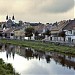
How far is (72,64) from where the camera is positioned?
32062 mm

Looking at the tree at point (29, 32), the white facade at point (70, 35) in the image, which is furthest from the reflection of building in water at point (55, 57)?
the tree at point (29, 32)

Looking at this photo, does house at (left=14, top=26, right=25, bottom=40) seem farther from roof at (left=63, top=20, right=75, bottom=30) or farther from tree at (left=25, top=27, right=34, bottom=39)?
roof at (left=63, top=20, right=75, bottom=30)

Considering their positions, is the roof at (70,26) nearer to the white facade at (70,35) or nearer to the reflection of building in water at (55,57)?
the white facade at (70,35)

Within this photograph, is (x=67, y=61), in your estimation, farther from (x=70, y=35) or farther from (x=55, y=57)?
(x=70, y=35)

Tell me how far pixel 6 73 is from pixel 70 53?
2220 cm

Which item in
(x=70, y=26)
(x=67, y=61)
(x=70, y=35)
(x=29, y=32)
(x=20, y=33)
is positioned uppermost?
(x=70, y=26)

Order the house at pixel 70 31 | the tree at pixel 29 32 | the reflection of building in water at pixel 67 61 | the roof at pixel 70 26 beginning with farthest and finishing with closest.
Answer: the tree at pixel 29 32 → the roof at pixel 70 26 → the house at pixel 70 31 → the reflection of building in water at pixel 67 61

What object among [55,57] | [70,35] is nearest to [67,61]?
[55,57]

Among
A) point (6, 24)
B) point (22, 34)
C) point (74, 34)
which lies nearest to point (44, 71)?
point (74, 34)

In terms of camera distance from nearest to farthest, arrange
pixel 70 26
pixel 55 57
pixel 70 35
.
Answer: pixel 55 57 < pixel 70 35 < pixel 70 26

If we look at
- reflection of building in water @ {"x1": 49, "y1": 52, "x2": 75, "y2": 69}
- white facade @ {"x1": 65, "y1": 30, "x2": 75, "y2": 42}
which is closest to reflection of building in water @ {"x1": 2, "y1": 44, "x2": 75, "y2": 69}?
reflection of building in water @ {"x1": 49, "y1": 52, "x2": 75, "y2": 69}

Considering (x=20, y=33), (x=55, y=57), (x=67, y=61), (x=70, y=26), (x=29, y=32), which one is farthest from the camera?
(x=20, y=33)

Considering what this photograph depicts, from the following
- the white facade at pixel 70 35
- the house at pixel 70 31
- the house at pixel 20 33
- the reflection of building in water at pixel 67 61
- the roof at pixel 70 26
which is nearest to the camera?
the reflection of building in water at pixel 67 61

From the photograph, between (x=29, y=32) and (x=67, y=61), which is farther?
(x=29, y=32)
